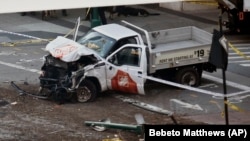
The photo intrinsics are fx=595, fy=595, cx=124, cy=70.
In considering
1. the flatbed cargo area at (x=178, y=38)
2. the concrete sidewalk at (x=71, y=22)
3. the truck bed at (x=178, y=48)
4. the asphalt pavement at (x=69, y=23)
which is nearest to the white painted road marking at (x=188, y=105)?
the truck bed at (x=178, y=48)

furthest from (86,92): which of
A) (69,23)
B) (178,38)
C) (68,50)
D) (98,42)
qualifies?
(69,23)

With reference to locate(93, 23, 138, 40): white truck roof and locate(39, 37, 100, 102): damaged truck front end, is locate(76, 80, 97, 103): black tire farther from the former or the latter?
locate(93, 23, 138, 40): white truck roof

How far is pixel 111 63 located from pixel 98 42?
2.96 feet

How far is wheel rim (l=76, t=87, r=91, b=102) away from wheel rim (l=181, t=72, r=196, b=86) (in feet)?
9.66

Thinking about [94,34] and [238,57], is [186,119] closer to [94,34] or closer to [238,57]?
[94,34]

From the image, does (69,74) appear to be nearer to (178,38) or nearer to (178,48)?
(178,48)

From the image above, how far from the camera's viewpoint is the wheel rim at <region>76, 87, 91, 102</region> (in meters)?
15.8

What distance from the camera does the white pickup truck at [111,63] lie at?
51.7 feet

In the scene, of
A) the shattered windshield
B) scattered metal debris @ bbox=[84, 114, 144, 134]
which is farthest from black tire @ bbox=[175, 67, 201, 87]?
scattered metal debris @ bbox=[84, 114, 144, 134]

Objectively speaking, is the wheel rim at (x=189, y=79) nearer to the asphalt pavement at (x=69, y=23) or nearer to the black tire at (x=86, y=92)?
the black tire at (x=86, y=92)

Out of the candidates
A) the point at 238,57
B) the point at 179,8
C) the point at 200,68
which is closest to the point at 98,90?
the point at 200,68

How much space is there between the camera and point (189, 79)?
57.0 ft

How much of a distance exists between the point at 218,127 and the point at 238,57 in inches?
510

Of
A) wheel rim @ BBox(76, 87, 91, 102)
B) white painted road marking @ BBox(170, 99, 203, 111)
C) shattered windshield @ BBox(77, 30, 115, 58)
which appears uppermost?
shattered windshield @ BBox(77, 30, 115, 58)
